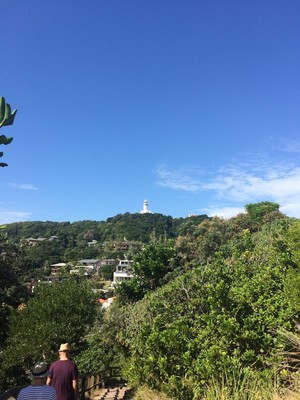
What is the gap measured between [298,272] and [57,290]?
10.4m

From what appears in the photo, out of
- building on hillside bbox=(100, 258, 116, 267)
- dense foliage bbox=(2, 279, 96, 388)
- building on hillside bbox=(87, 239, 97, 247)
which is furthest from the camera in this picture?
building on hillside bbox=(87, 239, 97, 247)

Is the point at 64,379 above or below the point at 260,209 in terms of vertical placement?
below

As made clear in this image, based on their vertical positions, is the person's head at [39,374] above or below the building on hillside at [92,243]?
below

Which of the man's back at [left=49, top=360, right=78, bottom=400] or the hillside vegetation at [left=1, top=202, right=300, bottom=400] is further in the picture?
the hillside vegetation at [left=1, top=202, right=300, bottom=400]

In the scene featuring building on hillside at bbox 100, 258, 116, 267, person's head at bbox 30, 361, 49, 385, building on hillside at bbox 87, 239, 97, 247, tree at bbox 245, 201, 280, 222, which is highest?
tree at bbox 245, 201, 280, 222

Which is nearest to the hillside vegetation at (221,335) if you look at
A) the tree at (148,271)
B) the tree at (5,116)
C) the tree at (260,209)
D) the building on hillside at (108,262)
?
the tree at (5,116)

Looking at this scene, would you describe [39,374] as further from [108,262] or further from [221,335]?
[108,262]

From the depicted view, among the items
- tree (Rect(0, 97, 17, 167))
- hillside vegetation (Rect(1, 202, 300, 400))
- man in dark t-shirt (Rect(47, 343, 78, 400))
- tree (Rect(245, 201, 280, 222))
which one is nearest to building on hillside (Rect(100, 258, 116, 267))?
tree (Rect(245, 201, 280, 222))

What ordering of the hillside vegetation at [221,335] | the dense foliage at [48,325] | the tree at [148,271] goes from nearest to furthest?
the hillside vegetation at [221,335] < the dense foliage at [48,325] < the tree at [148,271]

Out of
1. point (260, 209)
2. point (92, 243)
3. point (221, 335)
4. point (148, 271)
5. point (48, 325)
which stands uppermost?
point (260, 209)

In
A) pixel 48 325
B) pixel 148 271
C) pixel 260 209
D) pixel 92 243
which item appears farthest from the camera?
pixel 92 243

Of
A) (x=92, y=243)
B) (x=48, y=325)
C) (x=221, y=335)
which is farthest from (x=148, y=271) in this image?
(x=92, y=243)

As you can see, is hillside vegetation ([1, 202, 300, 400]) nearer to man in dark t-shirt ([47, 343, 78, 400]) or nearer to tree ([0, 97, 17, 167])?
man in dark t-shirt ([47, 343, 78, 400])

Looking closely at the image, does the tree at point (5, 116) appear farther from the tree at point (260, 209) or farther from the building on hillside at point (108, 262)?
the building on hillside at point (108, 262)
